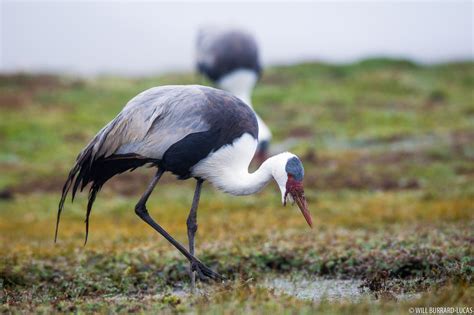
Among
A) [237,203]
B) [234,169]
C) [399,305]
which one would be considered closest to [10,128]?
[237,203]

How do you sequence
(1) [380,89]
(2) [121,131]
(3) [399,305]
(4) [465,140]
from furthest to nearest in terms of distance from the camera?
(1) [380,89] → (4) [465,140] → (2) [121,131] → (3) [399,305]

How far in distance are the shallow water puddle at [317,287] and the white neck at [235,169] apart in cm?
104

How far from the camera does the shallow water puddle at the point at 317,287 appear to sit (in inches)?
285

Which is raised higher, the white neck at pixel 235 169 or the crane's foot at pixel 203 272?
the white neck at pixel 235 169

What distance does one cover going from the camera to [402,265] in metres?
8.05

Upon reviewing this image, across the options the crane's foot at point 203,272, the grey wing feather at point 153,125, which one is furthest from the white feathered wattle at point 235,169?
the crane's foot at point 203,272

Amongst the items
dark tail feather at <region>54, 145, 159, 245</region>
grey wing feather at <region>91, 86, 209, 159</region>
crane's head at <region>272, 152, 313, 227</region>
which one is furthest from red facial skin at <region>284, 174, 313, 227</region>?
dark tail feather at <region>54, 145, 159, 245</region>

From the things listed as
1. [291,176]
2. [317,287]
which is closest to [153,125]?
[291,176]

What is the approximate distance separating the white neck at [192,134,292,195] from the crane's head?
0.45 ft

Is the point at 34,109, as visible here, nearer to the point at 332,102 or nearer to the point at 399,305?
the point at 332,102

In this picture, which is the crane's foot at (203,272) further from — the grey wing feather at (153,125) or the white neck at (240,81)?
the white neck at (240,81)

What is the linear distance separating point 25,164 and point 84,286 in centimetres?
1392

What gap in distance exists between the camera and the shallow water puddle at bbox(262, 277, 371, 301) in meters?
7.23

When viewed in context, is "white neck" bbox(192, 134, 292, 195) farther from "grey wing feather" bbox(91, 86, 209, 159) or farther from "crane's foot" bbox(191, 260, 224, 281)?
"crane's foot" bbox(191, 260, 224, 281)
